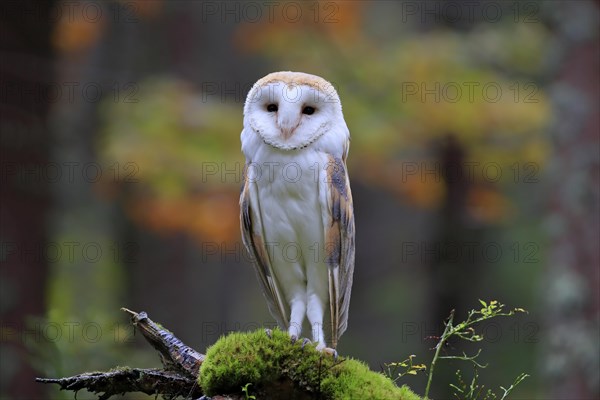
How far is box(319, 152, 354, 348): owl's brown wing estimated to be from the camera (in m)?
3.73

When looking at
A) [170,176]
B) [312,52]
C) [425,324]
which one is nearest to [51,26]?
[170,176]

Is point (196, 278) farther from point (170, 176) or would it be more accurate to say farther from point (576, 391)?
point (576, 391)

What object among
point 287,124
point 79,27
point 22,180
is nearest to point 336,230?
point 287,124

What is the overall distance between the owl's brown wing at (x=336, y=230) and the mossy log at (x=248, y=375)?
643mm

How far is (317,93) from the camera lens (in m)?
3.60

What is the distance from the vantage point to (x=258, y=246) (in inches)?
155

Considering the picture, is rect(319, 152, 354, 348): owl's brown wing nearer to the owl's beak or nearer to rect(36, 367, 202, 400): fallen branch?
the owl's beak

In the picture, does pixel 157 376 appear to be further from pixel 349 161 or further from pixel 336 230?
pixel 349 161

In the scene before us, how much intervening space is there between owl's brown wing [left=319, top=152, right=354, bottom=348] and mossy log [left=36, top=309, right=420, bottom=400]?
64cm

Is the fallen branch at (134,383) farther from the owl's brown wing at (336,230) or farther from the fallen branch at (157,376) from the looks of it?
the owl's brown wing at (336,230)

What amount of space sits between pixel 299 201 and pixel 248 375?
3.47 feet

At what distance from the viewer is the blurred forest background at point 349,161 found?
6277mm

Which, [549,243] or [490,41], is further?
[490,41]

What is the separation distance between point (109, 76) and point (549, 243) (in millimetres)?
4731
